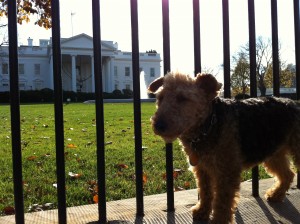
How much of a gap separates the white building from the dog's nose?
6466 centimetres

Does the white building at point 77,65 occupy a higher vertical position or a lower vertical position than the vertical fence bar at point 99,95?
higher

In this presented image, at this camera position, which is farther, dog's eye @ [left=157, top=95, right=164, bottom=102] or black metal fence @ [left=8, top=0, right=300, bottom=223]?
dog's eye @ [left=157, top=95, right=164, bottom=102]

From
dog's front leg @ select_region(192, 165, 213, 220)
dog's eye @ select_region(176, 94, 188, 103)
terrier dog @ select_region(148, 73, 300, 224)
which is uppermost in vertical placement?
dog's eye @ select_region(176, 94, 188, 103)

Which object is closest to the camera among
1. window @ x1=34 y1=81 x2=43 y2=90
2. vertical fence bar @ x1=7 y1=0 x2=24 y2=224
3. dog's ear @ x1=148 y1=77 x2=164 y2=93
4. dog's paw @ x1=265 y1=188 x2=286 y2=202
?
vertical fence bar @ x1=7 y1=0 x2=24 y2=224

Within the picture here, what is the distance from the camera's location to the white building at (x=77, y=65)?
222ft

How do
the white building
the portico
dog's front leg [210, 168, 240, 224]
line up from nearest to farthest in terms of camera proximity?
dog's front leg [210, 168, 240, 224], the portico, the white building

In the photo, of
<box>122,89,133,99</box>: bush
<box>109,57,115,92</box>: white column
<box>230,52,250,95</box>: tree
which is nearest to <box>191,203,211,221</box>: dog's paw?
<box>230,52,250,95</box>: tree

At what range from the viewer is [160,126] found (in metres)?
2.64

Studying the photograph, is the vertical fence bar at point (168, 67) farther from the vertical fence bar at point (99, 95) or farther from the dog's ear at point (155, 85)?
the vertical fence bar at point (99, 95)

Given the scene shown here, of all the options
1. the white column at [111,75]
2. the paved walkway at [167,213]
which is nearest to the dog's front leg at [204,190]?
the paved walkway at [167,213]

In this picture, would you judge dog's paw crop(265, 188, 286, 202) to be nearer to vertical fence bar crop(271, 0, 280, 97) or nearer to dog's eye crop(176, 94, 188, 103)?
vertical fence bar crop(271, 0, 280, 97)

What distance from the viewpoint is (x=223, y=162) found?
→ 2822 mm

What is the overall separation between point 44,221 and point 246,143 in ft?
5.52

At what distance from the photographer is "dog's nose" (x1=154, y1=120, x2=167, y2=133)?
263 centimetres
